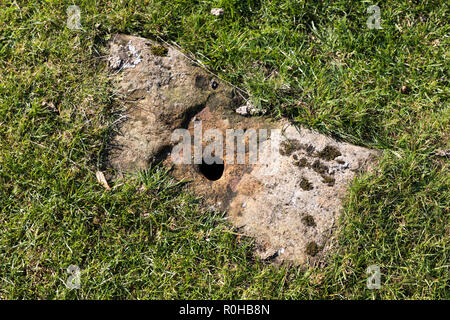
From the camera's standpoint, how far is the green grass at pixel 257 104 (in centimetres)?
275

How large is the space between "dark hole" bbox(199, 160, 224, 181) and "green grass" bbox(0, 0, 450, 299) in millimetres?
234

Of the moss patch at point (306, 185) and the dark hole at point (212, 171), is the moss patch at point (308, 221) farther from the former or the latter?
the dark hole at point (212, 171)

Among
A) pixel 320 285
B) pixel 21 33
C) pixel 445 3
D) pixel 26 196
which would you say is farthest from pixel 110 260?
pixel 445 3

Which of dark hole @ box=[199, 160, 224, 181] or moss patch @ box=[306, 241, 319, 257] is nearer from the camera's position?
moss patch @ box=[306, 241, 319, 257]

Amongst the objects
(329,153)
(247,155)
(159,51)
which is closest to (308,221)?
(329,153)

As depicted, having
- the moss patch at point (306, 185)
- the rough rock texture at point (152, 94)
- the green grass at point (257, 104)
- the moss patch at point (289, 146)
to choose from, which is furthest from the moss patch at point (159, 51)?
the moss patch at point (306, 185)

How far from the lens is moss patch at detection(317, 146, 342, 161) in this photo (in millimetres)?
2885

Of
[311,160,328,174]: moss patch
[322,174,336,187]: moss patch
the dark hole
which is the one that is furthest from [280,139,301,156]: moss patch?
the dark hole

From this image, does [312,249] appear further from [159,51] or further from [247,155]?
[159,51]

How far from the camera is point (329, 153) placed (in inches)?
114

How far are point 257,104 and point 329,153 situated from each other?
617 millimetres

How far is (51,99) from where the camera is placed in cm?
302

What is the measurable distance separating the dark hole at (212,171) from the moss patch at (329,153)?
0.70 meters

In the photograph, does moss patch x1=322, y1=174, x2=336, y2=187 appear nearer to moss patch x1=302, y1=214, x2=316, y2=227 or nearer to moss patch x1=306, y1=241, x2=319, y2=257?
moss patch x1=302, y1=214, x2=316, y2=227
